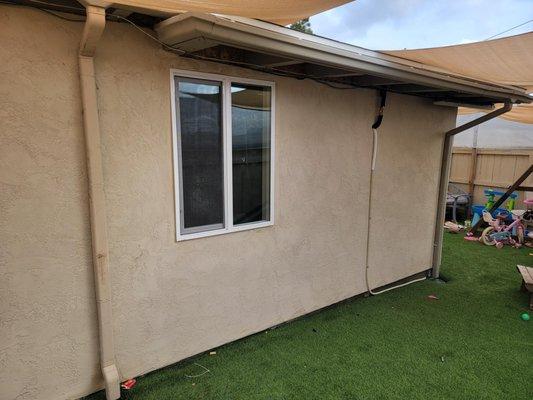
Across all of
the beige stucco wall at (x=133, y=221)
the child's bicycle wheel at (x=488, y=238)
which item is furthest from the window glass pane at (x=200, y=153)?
the child's bicycle wheel at (x=488, y=238)

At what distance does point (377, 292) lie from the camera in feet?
17.6

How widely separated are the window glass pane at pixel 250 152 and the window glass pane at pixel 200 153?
0.18 meters

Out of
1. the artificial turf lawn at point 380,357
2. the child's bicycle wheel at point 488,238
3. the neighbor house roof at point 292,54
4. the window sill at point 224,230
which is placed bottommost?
the artificial turf lawn at point 380,357

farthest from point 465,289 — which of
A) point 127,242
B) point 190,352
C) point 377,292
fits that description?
point 127,242

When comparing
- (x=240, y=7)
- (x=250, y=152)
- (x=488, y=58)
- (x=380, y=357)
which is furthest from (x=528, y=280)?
(x=240, y=7)

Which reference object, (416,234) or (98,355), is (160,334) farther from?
(416,234)

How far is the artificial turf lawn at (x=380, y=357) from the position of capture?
3.21 meters

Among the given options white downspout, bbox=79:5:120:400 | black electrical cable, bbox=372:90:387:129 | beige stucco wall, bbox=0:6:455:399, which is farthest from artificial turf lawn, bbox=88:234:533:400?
black electrical cable, bbox=372:90:387:129

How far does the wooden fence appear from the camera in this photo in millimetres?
9734

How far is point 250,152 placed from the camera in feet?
12.3

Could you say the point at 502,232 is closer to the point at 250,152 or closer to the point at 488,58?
the point at 488,58

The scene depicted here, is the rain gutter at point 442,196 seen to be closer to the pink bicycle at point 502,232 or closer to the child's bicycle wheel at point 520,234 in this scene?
the pink bicycle at point 502,232

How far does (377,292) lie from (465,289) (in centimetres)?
148

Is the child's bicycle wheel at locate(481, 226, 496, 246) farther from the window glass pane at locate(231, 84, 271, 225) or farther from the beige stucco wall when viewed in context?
the window glass pane at locate(231, 84, 271, 225)
